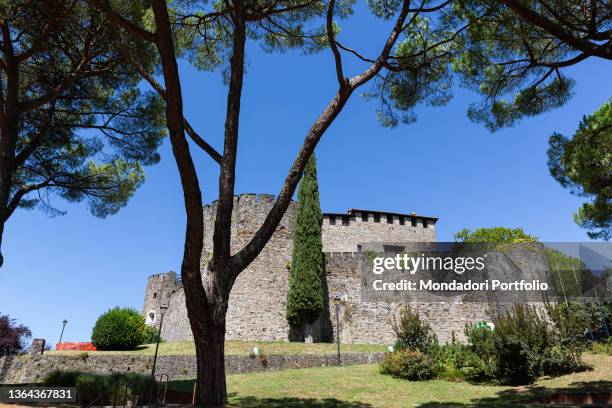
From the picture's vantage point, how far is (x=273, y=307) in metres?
18.5

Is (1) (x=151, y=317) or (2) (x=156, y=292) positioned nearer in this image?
(1) (x=151, y=317)

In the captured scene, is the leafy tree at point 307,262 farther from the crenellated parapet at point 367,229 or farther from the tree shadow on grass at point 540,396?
the crenellated parapet at point 367,229

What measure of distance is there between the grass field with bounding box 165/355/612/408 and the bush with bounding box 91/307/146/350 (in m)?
6.10

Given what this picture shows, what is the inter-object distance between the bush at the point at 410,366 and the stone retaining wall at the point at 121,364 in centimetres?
375

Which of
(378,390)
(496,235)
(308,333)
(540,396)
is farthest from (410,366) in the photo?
(496,235)

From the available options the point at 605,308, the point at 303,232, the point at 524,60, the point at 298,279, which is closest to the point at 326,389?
the point at 524,60

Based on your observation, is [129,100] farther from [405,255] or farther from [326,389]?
[405,255]

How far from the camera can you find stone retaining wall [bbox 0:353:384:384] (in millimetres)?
13016

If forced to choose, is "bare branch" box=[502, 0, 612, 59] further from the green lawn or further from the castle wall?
the castle wall

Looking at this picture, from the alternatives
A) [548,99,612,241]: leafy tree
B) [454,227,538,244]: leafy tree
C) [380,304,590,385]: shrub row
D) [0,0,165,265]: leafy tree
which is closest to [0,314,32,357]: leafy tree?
[0,0,165,265]: leafy tree

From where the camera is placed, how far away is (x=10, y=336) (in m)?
19.6

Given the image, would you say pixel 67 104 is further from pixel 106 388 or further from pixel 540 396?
pixel 540 396

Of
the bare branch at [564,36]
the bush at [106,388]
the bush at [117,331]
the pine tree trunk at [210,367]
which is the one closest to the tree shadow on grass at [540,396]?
the pine tree trunk at [210,367]

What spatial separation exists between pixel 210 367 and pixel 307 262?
14.0m
